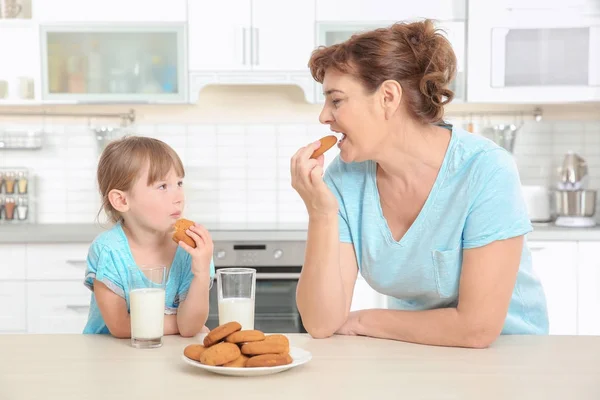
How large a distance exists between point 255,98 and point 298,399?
3024 mm

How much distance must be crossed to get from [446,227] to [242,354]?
571mm

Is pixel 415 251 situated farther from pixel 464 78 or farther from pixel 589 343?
pixel 464 78

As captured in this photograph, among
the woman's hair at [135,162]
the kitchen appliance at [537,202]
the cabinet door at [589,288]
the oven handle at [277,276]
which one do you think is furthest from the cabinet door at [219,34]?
the woman's hair at [135,162]

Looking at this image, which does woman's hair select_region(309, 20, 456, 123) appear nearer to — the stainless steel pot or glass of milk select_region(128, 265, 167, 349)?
glass of milk select_region(128, 265, 167, 349)

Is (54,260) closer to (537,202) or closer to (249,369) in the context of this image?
(537,202)

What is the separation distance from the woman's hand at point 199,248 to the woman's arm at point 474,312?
397 mm

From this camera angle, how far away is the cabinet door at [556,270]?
11.8ft

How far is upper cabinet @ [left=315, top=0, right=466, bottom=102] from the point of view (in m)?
3.78

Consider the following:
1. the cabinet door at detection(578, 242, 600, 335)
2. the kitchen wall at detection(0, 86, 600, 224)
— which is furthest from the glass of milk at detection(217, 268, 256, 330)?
the kitchen wall at detection(0, 86, 600, 224)

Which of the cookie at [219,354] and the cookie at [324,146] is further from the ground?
the cookie at [324,146]

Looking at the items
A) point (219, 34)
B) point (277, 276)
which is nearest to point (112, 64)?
point (219, 34)

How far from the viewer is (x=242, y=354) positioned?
4.62 ft

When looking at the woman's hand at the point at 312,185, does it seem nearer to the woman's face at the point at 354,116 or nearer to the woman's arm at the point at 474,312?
the woman's face at the point at 354,116

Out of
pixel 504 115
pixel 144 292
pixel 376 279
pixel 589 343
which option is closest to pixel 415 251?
pixel 376 279
